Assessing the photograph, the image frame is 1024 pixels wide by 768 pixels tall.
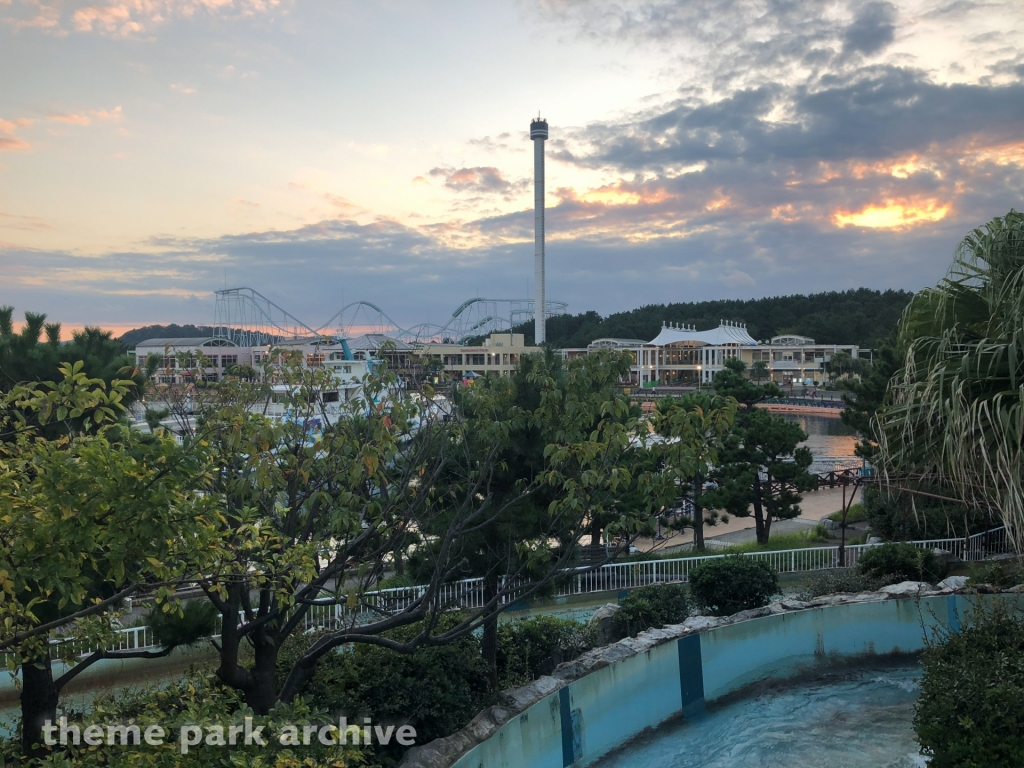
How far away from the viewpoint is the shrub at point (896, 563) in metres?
11.9

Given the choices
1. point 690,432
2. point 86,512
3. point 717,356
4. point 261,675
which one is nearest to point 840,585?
point 690,432

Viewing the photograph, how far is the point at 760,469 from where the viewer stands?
57.0ft

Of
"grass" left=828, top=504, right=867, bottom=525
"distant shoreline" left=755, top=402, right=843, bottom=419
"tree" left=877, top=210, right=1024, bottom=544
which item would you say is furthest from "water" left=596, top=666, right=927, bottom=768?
"distant shoreline" left=755, top=402, right=843, bottom=419

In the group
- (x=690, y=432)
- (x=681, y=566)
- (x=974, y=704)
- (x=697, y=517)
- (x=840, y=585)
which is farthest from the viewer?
(x=697, y=517)

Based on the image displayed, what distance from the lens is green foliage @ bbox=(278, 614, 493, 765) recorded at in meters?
6.33

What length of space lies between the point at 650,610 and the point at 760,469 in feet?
27.6

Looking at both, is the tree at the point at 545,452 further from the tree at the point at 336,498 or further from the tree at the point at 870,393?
the tree at the point at 870,393

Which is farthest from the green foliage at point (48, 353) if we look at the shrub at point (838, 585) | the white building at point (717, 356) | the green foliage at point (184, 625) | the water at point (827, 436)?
the white building at point (717, 356)

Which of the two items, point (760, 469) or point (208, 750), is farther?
point (760, 469)

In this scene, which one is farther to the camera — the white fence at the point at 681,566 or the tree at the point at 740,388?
the tree at the point at 740,388

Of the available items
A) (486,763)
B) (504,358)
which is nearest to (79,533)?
(486,763)

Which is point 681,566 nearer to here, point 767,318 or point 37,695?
point 37,695

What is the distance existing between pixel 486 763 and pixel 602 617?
185 inches

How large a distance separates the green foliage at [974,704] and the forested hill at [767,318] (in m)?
93.3
